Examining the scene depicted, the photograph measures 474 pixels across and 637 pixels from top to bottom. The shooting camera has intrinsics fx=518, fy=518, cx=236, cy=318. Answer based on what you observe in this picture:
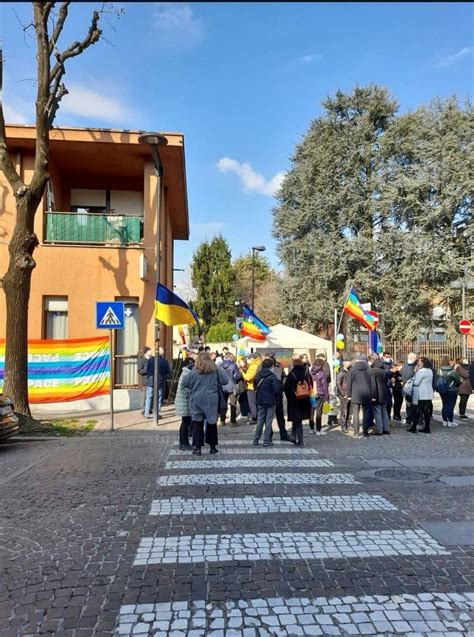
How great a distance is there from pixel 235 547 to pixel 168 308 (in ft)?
30.3

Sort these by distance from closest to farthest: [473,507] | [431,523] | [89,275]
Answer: [431,523] < [473,507] < [89,275]

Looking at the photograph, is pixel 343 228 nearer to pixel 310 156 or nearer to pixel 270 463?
pixel 310 156

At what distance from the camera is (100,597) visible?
3.65 meters

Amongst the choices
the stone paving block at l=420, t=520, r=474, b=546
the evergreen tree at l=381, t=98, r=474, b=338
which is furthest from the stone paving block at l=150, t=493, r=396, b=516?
the evergreen tree at l=381, t=98, r=474, b=338

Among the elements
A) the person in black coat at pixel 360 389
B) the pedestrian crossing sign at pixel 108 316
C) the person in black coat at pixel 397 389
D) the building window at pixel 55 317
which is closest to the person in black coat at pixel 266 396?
the person in black coat at pixel 360 389

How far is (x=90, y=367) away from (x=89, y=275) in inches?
120

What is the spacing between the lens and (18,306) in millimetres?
11430

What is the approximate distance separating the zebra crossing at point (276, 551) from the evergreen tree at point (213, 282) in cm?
3926

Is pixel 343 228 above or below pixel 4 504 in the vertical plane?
above

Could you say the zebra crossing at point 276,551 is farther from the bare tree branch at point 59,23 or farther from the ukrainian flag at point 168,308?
the bare tree branch at point 59,23

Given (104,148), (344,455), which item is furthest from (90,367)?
(344,455)

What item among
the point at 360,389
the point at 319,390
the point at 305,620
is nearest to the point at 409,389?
the point at 360,389

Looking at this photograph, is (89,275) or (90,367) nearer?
(90,367)

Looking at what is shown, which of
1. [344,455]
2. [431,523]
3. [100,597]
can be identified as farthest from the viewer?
[344,455]
